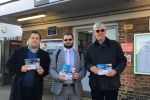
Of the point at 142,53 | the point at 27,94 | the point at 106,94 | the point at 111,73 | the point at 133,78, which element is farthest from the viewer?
the point at 133,78

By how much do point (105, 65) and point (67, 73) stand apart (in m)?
0.69

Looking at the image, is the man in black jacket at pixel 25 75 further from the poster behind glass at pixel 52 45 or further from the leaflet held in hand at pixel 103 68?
the poster behind glass at pixel 52 45

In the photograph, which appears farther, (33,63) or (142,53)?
(142,53)

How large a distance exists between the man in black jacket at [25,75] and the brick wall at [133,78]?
2763 mm

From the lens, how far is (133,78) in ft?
14.7

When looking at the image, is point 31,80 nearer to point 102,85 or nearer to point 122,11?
point 102,85

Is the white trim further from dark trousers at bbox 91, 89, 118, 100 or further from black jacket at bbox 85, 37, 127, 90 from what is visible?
dark trousers at bbox 91, 89, 118, 100

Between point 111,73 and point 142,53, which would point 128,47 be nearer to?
point 142,53

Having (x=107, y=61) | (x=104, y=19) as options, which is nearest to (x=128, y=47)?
(x=104, y=19)

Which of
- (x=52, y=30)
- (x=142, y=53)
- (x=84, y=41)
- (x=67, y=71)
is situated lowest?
(x=67, y=71)

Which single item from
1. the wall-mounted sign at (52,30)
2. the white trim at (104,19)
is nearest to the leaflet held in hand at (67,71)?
the white trim at (104,19)

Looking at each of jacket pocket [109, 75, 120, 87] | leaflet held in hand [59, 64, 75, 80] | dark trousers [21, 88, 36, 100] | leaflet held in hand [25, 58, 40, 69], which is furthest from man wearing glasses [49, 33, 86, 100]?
jacket pocket [109, 75, 120, 87]

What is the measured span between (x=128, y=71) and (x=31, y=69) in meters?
2.96

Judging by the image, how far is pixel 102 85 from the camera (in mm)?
2443
